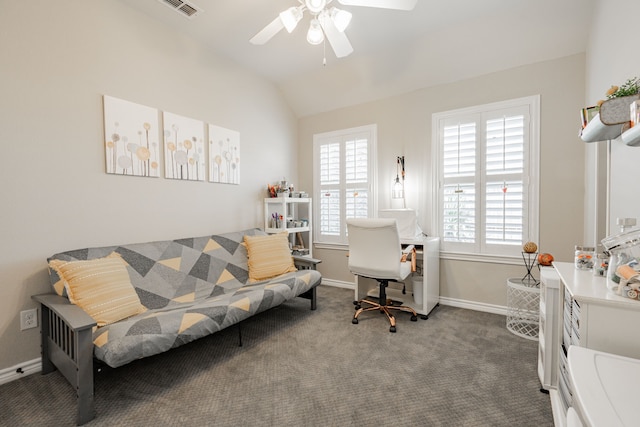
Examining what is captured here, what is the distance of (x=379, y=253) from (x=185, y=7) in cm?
280

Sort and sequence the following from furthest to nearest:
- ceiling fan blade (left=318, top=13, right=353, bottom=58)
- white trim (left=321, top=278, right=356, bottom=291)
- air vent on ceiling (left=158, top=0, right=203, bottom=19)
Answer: white trim (left=321, top=278, right=356, bottom=291) < air vent on ceiling (left=158, top=0, right=203, bottom=19) < ceiling fan blade (left=318, top=13, right=353, bottom=58)

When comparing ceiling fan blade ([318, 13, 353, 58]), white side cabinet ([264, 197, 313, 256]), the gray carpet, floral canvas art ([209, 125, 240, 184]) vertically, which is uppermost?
ceiling fan blade ([318, 13, 353, 58])

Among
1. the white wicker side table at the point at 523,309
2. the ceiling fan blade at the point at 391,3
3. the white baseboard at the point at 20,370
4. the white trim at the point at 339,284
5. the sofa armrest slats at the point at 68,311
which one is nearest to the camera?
the sofa armrest slats at the point at 68,311

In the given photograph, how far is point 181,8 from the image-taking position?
2.51m

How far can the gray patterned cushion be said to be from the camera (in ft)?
5.33

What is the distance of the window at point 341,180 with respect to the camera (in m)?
3.86

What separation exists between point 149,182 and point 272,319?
1758mm

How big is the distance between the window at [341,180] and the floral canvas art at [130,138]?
7.27 ft

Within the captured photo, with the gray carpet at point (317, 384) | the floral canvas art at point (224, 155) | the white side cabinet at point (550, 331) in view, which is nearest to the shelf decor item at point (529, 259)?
the gray carpet at point (317, 384)

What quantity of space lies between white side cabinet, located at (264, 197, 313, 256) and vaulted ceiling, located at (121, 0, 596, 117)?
1.67 metres

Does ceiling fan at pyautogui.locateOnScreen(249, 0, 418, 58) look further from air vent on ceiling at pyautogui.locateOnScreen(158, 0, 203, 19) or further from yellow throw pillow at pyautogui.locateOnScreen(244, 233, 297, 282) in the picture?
yellow throw pillow at pyautogui.locateOnScreen(244, 233, 297, 282)

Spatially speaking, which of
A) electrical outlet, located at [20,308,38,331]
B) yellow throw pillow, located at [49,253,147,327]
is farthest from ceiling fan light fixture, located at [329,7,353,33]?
electrical outlet, located at [20,308,38,331]

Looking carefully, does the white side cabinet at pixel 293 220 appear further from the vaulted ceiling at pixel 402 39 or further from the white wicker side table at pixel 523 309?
the white wicker side table at pixel 523 309

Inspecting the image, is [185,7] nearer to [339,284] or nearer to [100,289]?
[100,289]
